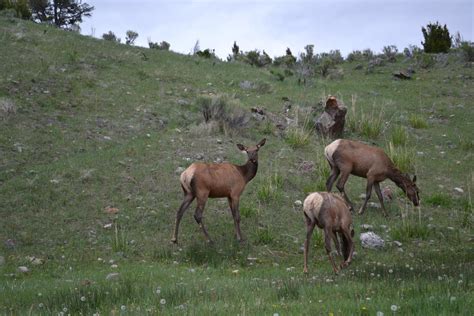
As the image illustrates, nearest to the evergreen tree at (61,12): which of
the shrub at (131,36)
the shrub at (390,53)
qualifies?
the shrub at (131,36)

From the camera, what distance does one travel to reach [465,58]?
3147cm

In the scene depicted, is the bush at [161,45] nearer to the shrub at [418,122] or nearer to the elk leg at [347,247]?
the shrub at [418,122]

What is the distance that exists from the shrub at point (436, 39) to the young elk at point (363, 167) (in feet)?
80.0

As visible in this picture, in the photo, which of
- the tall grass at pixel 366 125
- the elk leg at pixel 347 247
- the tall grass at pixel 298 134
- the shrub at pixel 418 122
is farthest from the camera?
the shrub at pixel 418 122

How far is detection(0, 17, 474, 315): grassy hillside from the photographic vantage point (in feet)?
23.2

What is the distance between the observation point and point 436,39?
119ft

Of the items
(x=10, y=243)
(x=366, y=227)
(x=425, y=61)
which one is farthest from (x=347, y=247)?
(x=425, y=61)

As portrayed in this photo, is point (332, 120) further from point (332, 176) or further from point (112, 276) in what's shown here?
point (112, 276)

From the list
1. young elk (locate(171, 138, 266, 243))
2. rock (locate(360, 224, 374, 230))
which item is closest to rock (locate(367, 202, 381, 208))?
rock (locate(360, 224, 374, 230))

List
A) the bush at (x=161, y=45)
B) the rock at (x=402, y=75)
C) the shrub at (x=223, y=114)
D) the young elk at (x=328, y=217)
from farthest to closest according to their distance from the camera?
the bush at (x=161, y=45) < the rock at (x=402, y=75) < the shrub at (x=223, y=114) < the young elk at (x=328, y=217)

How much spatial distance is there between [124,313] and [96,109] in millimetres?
13547

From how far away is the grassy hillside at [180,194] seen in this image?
706cm

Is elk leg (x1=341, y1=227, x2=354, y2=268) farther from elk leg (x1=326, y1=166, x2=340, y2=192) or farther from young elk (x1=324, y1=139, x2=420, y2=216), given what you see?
elk leg (x1=326, y1=166, x2=340, y2=192)

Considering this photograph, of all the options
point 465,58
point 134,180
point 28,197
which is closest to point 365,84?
point 465,58
